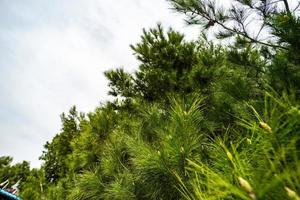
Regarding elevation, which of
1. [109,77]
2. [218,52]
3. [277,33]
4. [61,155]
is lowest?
[277,33]

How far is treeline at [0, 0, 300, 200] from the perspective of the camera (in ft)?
9.28

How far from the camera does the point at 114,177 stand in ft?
17.0

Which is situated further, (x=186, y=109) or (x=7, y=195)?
(x=7, y=195)

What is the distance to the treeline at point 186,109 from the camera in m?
2.83

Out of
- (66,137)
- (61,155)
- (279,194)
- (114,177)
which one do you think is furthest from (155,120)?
(61,155)

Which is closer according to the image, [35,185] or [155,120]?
[155,120]

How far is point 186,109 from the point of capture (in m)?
4.04

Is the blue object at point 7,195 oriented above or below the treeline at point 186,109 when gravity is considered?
above

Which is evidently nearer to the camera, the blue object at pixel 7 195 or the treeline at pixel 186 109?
the treeline at pixel 186 109

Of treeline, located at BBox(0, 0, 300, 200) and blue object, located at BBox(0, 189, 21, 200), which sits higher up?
blue object, located at BBox(0, 189, 21, 200)

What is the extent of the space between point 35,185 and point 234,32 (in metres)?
7.52

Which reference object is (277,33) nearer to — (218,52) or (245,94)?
(245,94)

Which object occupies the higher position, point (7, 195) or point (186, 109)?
point (7, 195)

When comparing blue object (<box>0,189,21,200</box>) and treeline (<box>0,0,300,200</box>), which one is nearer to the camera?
treeline (<box>0,0,300,200</box>)
